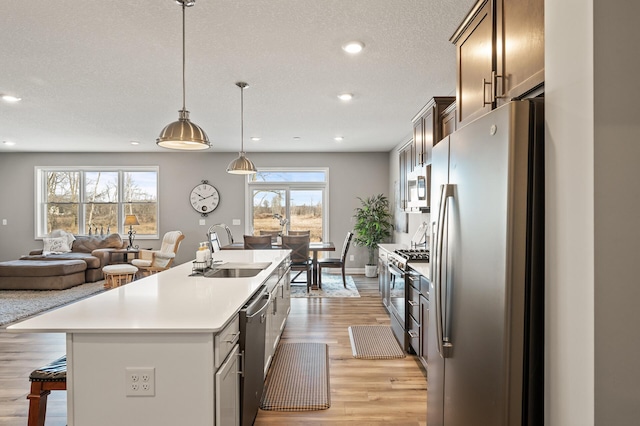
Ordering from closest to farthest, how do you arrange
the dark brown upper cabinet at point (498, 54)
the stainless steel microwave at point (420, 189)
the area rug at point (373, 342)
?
the dark brown upper cabinet at point (498, 54)
the area rug at point (373, 342)
the stainless steel microwave at point (420, 189)

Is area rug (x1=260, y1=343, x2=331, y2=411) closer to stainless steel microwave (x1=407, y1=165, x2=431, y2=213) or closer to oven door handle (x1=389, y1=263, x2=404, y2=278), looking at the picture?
oven door handle (x1=389, y1=263, x2=404, y2=278)

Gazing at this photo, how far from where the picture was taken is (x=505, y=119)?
3.78ft

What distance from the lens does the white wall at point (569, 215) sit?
0.93 m

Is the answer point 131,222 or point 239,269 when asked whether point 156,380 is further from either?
point 131,222

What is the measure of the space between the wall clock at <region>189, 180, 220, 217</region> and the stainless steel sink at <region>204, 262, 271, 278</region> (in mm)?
4602

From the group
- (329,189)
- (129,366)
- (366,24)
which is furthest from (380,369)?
(329,189)

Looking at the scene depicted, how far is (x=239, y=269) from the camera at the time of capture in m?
3.13

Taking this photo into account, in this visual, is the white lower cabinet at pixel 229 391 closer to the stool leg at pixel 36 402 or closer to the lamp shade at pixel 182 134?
the stool leg at pixel 36 402

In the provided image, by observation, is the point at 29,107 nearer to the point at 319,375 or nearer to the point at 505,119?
the point at 319,375

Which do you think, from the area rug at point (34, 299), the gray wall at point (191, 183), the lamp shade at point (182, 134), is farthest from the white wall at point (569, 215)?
the gray wall at point (191, 183)

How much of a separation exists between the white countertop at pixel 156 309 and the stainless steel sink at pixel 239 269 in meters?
0.55

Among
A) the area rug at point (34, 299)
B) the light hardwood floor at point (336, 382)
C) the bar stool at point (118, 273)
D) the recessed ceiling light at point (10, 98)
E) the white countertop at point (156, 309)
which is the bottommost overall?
the light hardwood floor at point (336, 382)

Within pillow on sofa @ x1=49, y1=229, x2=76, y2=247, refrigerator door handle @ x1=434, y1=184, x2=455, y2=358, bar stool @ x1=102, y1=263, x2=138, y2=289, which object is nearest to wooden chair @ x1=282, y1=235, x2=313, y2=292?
bar stool @ x1=102, y1=263, x2=138, y2=289

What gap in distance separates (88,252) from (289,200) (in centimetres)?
413
